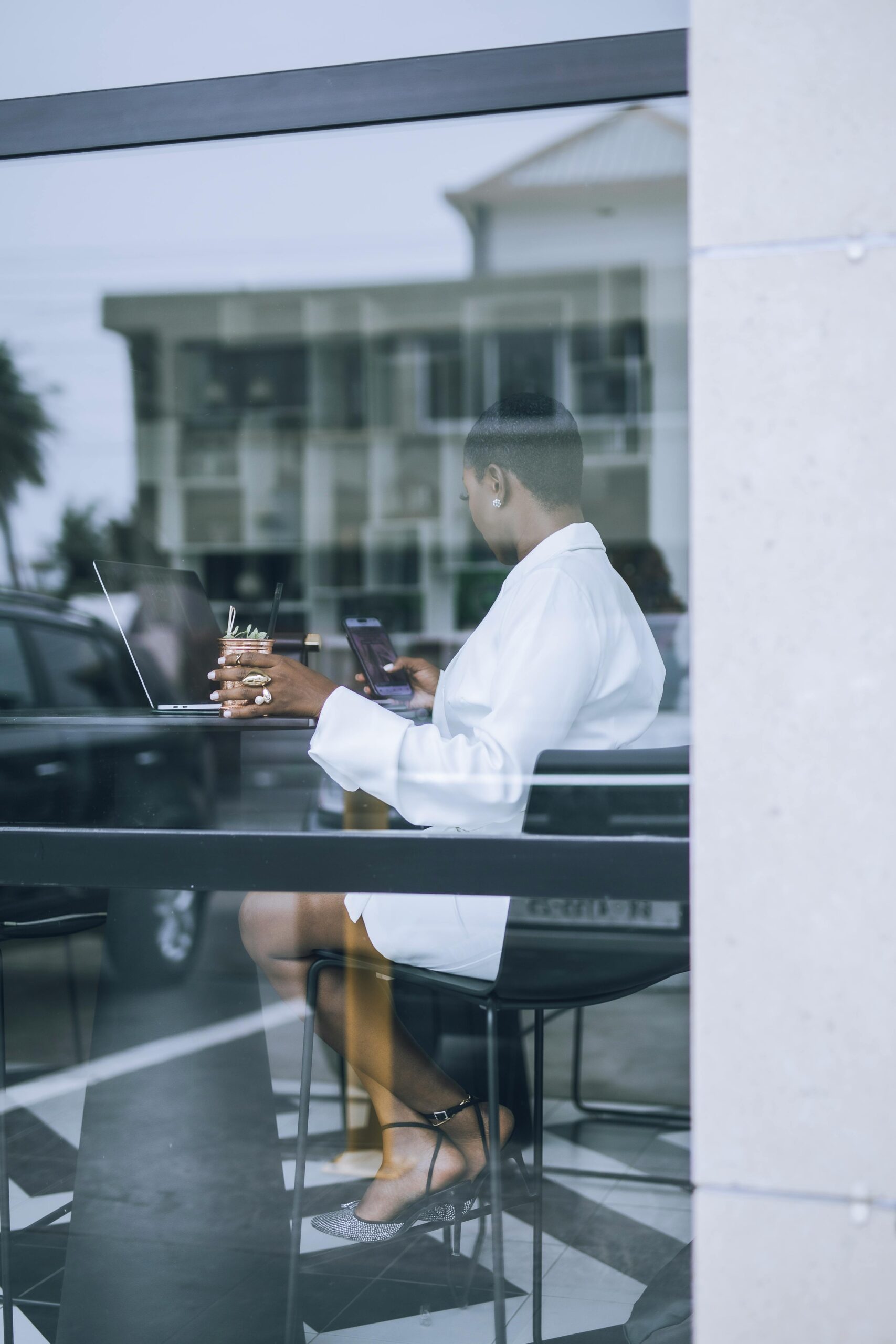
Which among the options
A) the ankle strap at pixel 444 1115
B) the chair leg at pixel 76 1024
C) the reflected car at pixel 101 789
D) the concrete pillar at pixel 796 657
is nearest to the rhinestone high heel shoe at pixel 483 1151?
the ankle strap at pixel 444 1115

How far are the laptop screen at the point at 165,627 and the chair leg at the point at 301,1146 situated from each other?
457mm

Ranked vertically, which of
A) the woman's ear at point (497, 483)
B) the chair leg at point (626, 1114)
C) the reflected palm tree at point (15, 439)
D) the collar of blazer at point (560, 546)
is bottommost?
the chair leg at point (626, 1114)

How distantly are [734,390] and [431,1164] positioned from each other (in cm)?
123

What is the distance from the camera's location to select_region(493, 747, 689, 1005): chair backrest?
4.10ft

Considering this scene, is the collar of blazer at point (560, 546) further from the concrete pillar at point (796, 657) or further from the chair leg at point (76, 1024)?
the chair leg at point (76, 1024)

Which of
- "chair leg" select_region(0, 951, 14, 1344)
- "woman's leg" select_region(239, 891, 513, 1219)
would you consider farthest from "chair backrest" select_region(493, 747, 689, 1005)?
"chair leg" select_region(0, 951, 14, 1344)

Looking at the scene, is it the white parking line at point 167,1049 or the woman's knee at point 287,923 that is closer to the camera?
the woman's knee at point 287,923

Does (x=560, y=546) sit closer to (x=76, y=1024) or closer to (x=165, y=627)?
(x=165, y=627)

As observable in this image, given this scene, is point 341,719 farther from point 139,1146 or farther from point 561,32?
point 139,1146

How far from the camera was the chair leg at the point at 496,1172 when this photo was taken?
163 centimetres

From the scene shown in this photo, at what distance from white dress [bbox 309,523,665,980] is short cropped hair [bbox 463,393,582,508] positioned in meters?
0.09

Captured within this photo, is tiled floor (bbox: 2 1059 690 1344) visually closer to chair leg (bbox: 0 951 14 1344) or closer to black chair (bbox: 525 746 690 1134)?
chair leg (bbox: 0 951 14 1344)

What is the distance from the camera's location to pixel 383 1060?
1850mm

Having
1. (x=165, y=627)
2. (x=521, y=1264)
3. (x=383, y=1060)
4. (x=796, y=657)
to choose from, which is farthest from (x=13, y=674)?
(x=796, y=657)
